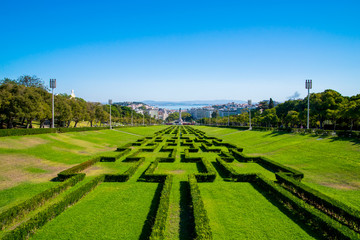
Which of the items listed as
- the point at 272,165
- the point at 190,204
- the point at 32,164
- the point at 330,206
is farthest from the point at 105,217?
the point at 272,165

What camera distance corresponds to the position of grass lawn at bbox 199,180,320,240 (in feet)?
20.8

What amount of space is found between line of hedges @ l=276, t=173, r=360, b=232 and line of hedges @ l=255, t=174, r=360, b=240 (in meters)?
0.70

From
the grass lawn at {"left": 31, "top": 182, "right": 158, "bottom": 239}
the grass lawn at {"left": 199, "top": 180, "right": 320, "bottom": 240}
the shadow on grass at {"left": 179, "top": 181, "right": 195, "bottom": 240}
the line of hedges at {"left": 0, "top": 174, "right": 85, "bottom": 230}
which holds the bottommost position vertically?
the grass lawn at {"left": 31, "top": 182, "right": 158, "bottom": 239}

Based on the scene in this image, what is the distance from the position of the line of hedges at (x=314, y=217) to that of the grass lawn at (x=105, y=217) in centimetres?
544

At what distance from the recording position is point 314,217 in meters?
6.67

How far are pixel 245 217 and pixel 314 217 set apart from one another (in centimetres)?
213

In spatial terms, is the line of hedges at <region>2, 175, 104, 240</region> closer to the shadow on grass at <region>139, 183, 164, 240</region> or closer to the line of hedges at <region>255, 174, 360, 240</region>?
the shadow on grass at <region>139, 183, 164, 240</region>

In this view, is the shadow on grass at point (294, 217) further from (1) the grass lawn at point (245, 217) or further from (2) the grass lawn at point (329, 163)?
(2) the grass lawn at point (329, 163)

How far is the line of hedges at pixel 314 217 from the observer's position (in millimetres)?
5785

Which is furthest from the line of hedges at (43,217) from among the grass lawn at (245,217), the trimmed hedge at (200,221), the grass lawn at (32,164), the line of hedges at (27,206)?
the grass lawn at (245,217)

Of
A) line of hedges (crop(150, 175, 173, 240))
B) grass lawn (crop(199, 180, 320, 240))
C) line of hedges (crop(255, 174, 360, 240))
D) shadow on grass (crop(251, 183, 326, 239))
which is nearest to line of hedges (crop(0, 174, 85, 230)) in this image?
line of hedges (crop(150, 175, 173, 240))

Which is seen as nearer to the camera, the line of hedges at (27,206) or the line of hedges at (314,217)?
the line of hedges at (314,217)

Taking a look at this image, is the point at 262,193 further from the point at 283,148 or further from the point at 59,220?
the point at 283,148

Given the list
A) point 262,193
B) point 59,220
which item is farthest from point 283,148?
point 59,220
